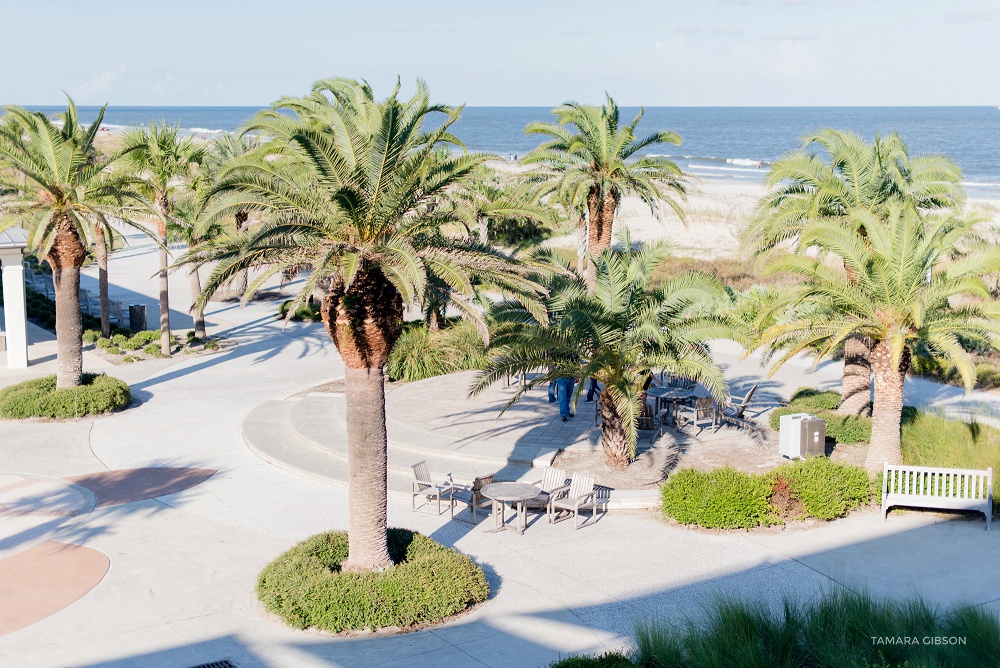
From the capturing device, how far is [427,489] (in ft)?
50.7

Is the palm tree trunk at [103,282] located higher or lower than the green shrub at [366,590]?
higher

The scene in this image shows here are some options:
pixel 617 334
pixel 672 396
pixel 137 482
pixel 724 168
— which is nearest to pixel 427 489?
pixel 617 334

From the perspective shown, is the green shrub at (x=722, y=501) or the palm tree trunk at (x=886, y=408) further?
the palm tree trunk at (x=886, y=408)

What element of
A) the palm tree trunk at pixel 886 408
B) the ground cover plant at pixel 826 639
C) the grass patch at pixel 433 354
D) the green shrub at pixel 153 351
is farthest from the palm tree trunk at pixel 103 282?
the ground cover plant at pixel 826 639

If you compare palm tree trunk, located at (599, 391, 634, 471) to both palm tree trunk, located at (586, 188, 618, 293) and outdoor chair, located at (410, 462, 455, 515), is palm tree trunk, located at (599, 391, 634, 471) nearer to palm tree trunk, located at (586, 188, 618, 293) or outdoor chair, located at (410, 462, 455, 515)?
outdoor chair, located at (410, 462, 455, 515)

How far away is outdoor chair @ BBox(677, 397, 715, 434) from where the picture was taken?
60.2 ft

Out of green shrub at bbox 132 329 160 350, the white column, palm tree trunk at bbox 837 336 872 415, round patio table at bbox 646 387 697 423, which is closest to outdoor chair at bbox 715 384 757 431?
round patio table at bbox 646 387 697 423

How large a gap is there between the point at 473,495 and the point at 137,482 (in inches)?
233

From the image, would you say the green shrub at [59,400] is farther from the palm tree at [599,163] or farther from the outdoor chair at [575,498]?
the palm tree at [599,163]

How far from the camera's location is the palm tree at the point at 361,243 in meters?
10.8

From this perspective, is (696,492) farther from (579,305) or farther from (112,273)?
(112,273)

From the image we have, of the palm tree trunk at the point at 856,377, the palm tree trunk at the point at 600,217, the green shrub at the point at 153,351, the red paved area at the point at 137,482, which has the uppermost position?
the palm tree trunk at the point at 600,217

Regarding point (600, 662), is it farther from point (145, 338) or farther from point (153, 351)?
point (145, 338)

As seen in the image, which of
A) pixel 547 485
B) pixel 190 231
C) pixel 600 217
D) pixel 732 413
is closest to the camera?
pixel 547 485
